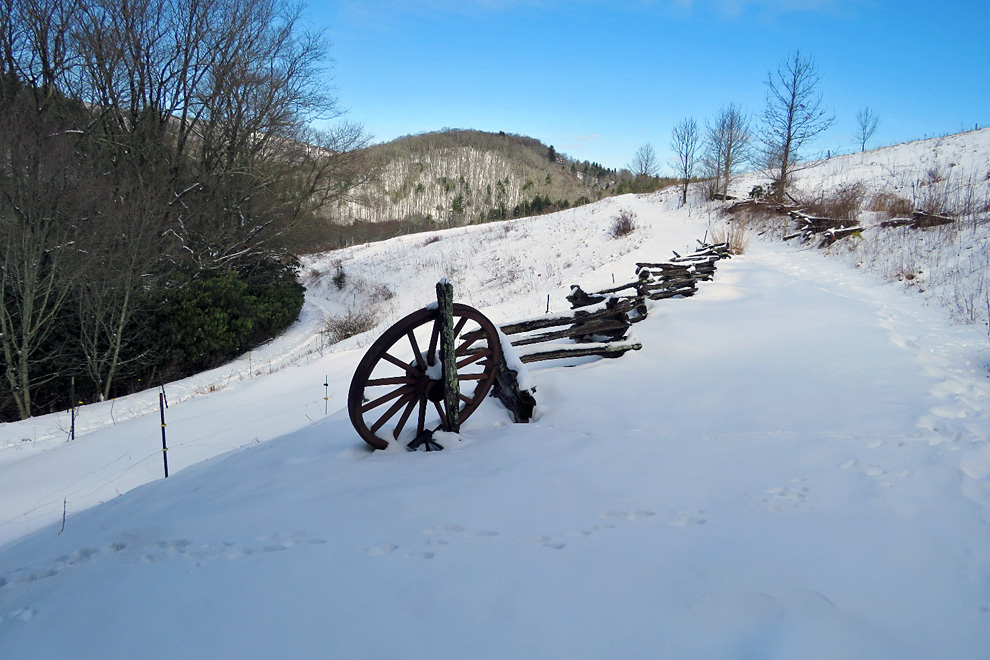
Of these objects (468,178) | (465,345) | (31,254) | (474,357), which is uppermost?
(468,178)

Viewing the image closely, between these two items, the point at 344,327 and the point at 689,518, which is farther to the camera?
the point at 344,327

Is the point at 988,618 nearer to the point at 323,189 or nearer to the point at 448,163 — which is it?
the point at 323,189

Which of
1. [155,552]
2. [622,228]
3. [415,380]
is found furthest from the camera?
[622,228]

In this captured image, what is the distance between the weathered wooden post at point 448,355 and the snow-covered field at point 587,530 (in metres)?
0.29

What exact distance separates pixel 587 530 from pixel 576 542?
0.43ft

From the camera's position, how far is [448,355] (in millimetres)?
3920

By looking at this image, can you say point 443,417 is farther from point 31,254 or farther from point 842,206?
point 842,206

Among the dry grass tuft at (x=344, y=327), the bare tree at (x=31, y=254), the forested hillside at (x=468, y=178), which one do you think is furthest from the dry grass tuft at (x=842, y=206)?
the forested hillside at (x=468, y=178)

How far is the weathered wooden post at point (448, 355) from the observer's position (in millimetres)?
3793

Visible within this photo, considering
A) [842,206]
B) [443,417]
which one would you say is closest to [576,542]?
[443,417]

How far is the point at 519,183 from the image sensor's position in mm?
119938

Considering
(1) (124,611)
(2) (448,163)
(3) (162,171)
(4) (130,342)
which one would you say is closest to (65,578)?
(1) (124,611)

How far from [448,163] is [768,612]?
134762 mm

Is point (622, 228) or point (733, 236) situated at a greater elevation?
point (622, 228)
